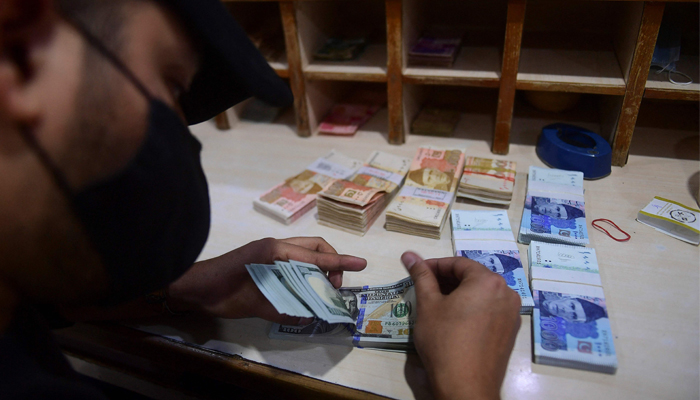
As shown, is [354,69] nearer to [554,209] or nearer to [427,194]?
[427,194]

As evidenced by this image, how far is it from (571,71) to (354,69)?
2.32 ft

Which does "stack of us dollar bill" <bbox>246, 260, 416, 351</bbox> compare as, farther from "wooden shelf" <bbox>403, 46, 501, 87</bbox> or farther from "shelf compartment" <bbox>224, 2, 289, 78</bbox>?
"shelf compartment" <bbox>224, 2, 289, 78</bbox>

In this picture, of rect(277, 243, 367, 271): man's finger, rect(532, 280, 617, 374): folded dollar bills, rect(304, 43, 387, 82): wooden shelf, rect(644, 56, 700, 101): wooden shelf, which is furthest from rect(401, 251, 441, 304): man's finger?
rect(644, 56, 700, 101): wooden shelf

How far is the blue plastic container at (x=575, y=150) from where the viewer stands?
133cm

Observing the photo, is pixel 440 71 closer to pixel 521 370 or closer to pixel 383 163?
pixel 383 163

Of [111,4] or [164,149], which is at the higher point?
[111,4]

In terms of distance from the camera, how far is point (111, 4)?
503 mm

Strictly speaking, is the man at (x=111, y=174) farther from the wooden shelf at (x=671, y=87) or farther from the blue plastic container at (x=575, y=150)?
the wooden shelf at (x=671, y=87)

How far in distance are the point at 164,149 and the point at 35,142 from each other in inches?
5.4

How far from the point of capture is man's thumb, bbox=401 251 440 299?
845 millimetres

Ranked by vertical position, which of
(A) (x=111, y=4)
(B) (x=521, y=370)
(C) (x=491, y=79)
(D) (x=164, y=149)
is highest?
(A) (x=111, y=4)

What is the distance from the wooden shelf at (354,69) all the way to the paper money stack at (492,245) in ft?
1.94

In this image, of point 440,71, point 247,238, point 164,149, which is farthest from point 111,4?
point 440,71

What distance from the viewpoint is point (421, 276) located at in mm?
871
